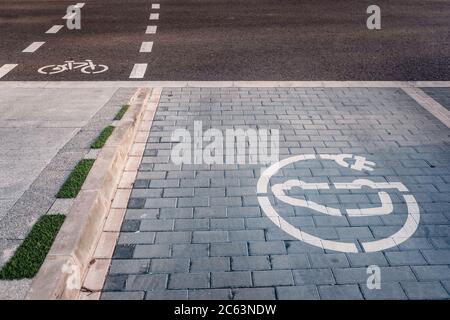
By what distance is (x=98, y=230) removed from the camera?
4.41 metres

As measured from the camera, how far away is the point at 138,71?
9406 millimetres

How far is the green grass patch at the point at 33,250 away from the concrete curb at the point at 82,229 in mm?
72

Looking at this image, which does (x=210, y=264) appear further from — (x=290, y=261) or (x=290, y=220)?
(x=290, y=220)

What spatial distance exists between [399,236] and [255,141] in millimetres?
2712

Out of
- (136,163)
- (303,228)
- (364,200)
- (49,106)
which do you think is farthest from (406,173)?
(49,106)

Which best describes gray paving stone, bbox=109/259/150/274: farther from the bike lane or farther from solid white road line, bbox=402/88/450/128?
the bike lane

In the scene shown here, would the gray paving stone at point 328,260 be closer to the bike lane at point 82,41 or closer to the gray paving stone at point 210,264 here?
the gray paving stone at point 210,264

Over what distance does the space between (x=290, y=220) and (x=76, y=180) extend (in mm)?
2561

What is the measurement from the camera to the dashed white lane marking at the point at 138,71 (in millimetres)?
9117

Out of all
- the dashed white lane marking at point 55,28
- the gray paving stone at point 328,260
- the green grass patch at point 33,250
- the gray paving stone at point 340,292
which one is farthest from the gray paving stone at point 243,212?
the dashed white lane marking at point 55,28

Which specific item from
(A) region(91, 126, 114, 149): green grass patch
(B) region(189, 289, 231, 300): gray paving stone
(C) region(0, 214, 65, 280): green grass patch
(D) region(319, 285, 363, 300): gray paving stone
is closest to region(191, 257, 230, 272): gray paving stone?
(B) region(189, 289, 231, 300): gray paving stone

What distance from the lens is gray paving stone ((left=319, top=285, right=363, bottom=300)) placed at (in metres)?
3.67

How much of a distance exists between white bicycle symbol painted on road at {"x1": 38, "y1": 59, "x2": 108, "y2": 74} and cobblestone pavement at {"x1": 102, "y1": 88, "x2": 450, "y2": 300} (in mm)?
3084
